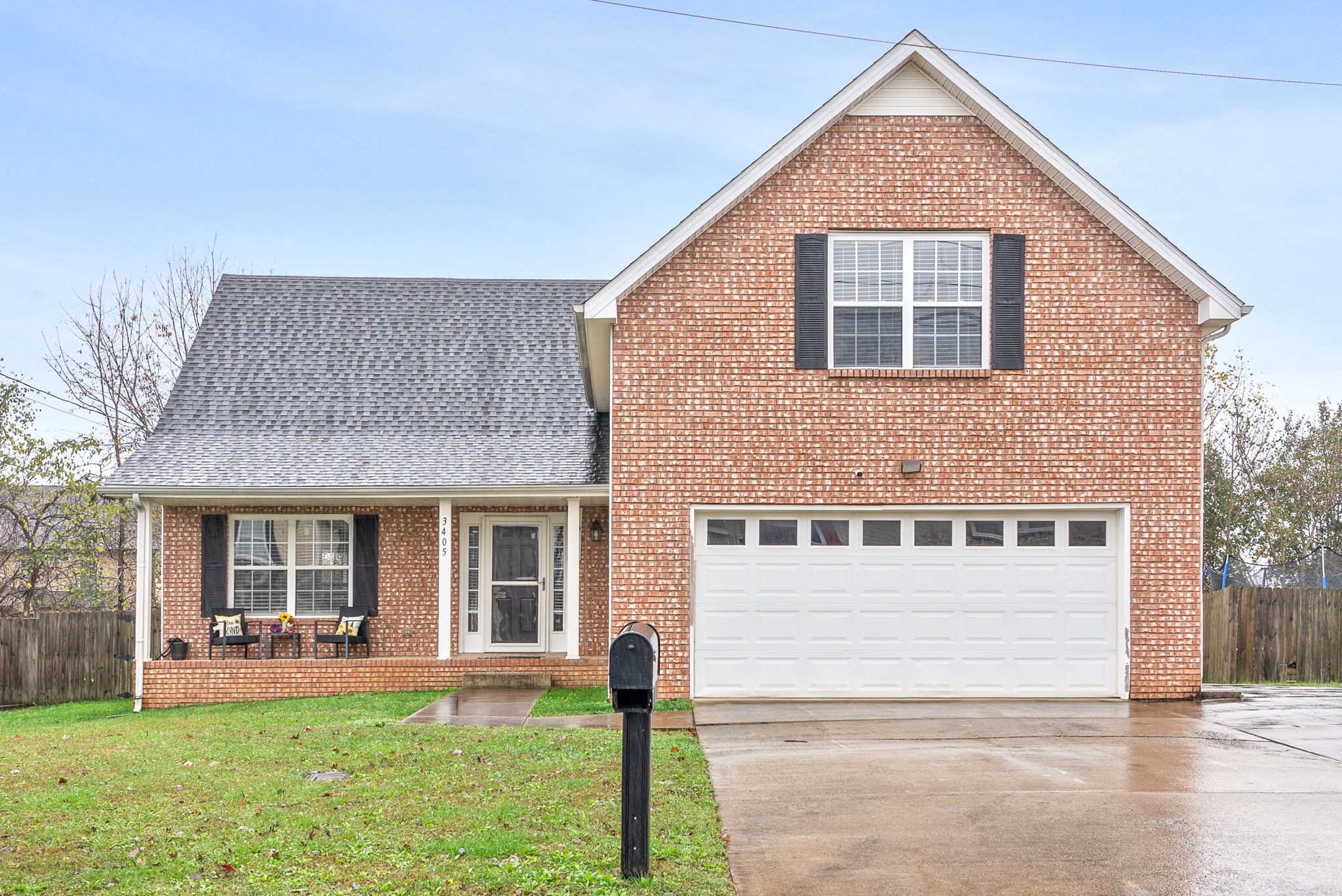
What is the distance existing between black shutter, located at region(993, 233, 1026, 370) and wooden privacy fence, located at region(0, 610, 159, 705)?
13496 millimetres

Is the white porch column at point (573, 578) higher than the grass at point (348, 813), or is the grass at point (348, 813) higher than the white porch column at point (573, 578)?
the white porch column at point (573, 578)

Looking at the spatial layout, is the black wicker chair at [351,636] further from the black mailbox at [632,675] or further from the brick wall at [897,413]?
the black mailbox at [632,675]

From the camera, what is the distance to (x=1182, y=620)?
1314cm

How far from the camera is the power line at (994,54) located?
1384 centimetres

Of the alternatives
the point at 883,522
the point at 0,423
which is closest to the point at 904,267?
the point at 883,522

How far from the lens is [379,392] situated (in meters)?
17.5

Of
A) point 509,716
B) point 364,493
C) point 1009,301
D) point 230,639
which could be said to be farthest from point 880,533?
point 230,639

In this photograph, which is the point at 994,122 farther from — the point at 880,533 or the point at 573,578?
the point at 573,578

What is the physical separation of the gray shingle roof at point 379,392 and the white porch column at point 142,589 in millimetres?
559

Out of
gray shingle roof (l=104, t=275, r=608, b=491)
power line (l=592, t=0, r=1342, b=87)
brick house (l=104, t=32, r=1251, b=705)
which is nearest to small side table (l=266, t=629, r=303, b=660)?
gray shingle roof (l=104, t=275, r=608, b=491)

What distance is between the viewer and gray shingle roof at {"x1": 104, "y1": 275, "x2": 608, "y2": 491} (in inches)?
618

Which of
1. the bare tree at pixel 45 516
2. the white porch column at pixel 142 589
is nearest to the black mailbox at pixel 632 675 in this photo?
the white porch column at pixel 142 589

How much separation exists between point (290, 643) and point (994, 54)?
12064 millimetres

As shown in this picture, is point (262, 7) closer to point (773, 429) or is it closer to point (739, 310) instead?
point (739, 310)
